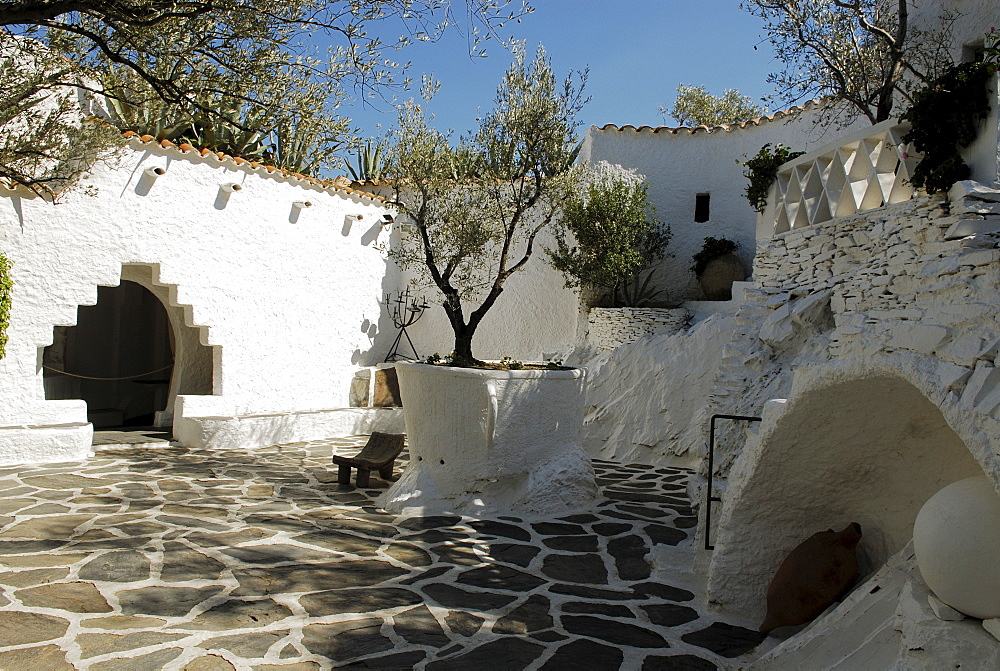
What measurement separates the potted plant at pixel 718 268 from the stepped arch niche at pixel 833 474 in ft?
28.2

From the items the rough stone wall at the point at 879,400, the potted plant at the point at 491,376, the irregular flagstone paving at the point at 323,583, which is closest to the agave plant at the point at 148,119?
the potted plant at the point at 491,376

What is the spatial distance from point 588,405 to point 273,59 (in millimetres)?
7586

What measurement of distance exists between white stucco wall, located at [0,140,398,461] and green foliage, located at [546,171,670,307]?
3396mm

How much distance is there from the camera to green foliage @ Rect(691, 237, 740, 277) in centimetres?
1283

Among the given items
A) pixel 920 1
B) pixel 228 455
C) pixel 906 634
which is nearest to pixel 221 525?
pixel 228 455

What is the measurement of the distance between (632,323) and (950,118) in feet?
20.4

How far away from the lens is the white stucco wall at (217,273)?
832 centimetres

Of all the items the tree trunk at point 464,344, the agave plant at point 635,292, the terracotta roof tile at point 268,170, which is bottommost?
the tree trunk at point 464,344

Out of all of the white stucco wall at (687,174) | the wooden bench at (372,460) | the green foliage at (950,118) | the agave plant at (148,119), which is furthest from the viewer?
the white stucco wall at (687,174)

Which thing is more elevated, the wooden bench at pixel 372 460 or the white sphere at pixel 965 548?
the white sphere at pixel 965 548

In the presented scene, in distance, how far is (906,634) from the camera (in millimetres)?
2662

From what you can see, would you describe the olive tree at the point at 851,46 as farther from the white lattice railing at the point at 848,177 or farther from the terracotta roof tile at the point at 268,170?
the terracotta roof tile at the point at 268,170

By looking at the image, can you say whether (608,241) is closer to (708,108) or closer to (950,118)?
(950,118)

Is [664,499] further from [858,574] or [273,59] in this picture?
[273,59]
